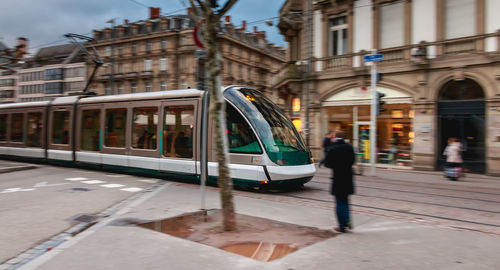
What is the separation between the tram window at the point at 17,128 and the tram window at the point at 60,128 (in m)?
2.73

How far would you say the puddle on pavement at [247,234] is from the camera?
479cm

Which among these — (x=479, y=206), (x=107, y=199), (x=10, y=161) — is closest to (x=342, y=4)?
(x=479, y=206)

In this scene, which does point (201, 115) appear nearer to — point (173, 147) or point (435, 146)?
point (173, 147)

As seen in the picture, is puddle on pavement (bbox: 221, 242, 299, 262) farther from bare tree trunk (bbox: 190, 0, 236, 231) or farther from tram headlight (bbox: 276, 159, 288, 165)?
tram headlight (bbox: 276, 159, 288, 165)

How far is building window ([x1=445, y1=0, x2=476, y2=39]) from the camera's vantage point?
644 inches

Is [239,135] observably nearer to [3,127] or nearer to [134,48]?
[3,127]

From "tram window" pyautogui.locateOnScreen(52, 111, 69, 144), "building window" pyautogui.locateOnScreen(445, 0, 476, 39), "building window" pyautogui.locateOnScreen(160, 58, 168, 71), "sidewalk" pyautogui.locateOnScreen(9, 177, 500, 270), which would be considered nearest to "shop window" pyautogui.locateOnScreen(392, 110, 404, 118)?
"building window" pyautogui.locateOnScreen(445, 0, 476, 39)

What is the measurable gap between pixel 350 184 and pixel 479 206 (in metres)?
4.44

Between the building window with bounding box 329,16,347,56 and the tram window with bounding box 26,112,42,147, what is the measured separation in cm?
1458

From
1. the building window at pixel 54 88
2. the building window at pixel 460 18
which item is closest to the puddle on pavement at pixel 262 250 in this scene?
the building window at pixel 460 18

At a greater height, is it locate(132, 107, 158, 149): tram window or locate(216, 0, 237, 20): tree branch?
locate(216, 0, 237, 20): tree branch

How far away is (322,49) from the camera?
21.1 m

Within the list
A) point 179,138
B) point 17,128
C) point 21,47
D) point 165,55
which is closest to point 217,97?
point 179,138

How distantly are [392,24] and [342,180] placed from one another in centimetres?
1540
